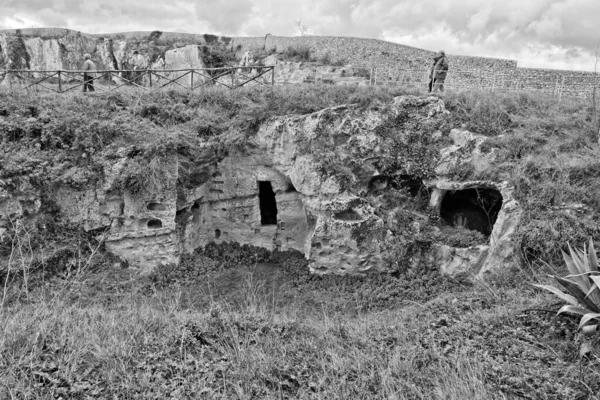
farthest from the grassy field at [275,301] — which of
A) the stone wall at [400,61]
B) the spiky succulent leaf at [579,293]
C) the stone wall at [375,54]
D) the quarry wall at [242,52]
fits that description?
the stone wall at [375,54]

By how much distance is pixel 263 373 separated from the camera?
4078 millimetres

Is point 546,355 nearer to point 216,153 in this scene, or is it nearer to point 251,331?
point 251,331

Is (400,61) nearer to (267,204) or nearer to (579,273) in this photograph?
(267,204)

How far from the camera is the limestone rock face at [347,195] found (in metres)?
9.48

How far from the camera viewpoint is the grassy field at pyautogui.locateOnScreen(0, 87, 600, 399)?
155 inches

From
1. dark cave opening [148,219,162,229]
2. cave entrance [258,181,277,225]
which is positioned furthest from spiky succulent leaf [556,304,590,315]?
dark cave opening [148,219,162,229]

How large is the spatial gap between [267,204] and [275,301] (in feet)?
14.8

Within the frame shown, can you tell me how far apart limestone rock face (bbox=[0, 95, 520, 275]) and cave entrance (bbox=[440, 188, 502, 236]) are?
0.03m

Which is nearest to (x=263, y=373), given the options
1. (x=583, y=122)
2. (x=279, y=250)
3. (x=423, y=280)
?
(x=423, y=280)

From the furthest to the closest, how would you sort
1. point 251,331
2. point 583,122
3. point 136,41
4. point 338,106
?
point 136,41
point 338,106
point 583,122
point 251,331

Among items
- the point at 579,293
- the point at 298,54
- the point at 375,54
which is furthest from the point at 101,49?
the point at 579,293

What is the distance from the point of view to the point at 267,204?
1269 centimetres

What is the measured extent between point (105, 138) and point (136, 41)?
2033 cm

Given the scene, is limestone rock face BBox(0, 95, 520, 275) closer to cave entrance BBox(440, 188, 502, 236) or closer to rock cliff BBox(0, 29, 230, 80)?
cave entrance BBox(440, 188, 502, 236)
